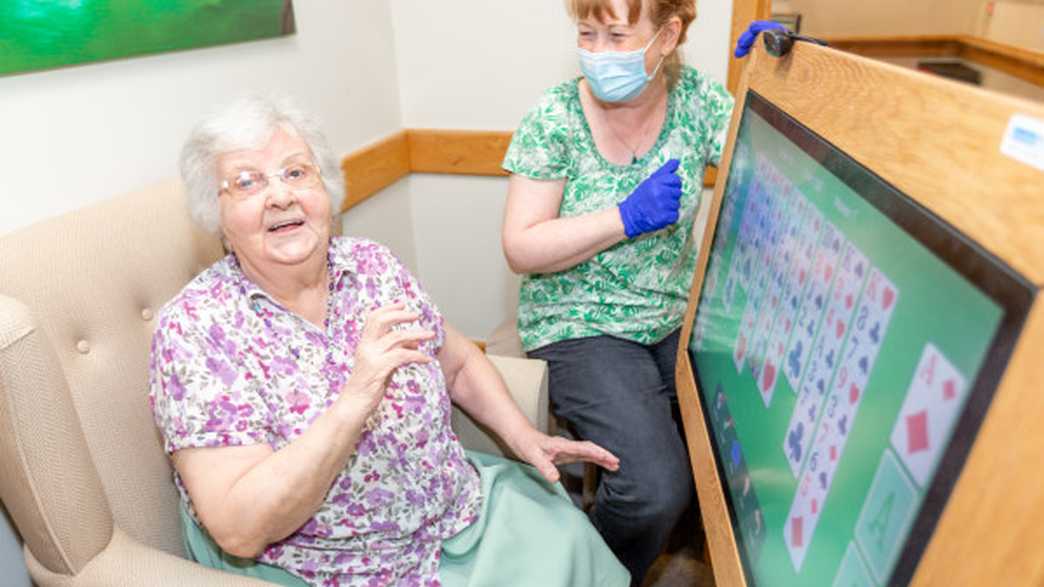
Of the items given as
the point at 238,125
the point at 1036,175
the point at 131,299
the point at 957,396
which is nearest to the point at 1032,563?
the point at 957,396

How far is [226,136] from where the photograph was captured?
1.07 metres

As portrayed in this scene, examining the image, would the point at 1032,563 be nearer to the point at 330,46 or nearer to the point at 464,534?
the point at 464,534

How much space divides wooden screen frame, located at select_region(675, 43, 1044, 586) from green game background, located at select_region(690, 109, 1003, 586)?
3 centimetres

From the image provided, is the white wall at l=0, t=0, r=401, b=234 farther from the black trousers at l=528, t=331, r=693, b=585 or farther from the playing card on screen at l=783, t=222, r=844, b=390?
the playing card on screen at l=783, t=222, r=844, b=390

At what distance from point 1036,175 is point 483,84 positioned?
1912 millimetres

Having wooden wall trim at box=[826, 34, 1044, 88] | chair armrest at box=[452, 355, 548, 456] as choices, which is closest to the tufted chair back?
chair armrest at box=[452, 355, 548, 456]

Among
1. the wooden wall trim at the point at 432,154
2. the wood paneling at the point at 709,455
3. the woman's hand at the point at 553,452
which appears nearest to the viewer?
the wood paneling at the point at 709,455

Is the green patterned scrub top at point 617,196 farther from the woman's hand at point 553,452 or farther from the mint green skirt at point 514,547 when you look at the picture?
the mint green skirt at point 514,547

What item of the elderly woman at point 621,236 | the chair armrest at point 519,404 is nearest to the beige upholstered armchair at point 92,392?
the chair armrest at point 519,404

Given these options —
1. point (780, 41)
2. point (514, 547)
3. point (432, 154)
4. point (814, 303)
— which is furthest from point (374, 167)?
point (814, 303)

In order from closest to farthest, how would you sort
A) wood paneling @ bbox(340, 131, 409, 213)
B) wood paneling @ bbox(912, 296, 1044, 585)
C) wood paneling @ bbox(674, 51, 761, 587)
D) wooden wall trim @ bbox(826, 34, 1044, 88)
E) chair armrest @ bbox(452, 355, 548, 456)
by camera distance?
wood paneling @ bbox(912, 296, 1044, 585) → wood paneling @ bbox(674, 51, 761, 587) → chair armrest @ bbox(452, 355, 548, 456) → wood paneling @ bbox(340, 131, 409, 213) → wooden wall trim @ bbox(826, 34, 1044, 88)

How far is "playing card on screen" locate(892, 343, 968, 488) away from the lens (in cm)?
43

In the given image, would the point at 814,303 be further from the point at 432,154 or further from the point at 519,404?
the point at 432,154

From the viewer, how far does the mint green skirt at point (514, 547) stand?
1114mm
